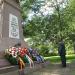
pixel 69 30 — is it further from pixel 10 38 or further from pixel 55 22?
pixel 10 38

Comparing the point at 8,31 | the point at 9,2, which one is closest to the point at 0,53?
the point at 8,31

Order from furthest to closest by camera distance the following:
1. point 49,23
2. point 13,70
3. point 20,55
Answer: point 49,23 → point 20,55 → point 13,70

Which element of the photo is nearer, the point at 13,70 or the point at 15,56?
the point at 13,70

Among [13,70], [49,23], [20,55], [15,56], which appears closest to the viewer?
[13,70]

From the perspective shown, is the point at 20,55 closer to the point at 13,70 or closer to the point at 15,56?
the point at 15,56

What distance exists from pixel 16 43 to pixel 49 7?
26912 millimetres

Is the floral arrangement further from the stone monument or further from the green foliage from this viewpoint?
the green foliage

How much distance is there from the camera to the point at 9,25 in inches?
656

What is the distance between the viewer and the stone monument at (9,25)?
1580cm

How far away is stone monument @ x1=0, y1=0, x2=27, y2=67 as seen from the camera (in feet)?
51.8

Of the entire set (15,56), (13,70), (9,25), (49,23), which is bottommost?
(13,70)

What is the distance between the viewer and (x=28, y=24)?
41.9 m

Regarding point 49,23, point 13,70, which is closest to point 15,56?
point 13,70

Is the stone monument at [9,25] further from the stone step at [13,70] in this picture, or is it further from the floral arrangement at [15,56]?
the stone step at [13,70]
